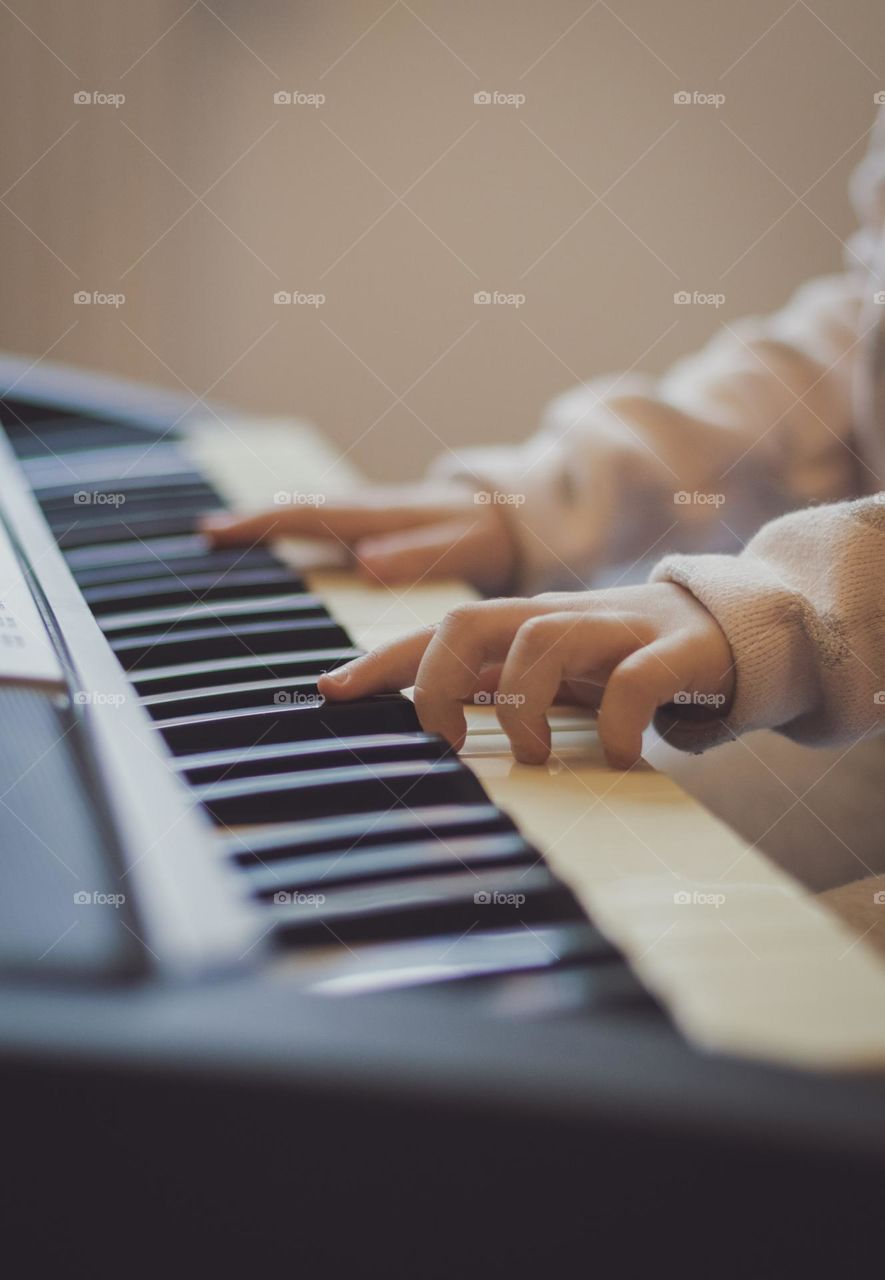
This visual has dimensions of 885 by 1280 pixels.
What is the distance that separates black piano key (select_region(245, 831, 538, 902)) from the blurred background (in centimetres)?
66

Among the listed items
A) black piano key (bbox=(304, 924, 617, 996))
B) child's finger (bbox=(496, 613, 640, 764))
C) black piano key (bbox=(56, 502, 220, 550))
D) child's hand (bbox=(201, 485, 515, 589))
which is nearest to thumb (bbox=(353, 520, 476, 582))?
child's hand (bbox=(201, 485, 515, 589))

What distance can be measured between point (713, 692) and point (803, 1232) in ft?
0.98

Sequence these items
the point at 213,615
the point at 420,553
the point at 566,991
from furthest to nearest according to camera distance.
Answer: the point at 420,553 < the point at 213,615 < the point at 566,991

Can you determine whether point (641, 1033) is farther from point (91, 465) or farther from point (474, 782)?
point (91, 465)

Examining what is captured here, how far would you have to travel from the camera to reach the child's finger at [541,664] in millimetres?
387

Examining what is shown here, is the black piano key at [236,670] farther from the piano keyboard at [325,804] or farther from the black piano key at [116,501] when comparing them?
the black piano key at [116,501]

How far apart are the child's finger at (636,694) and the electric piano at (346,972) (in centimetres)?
1

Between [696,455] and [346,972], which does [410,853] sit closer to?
[346,972]

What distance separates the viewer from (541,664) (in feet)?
1.27

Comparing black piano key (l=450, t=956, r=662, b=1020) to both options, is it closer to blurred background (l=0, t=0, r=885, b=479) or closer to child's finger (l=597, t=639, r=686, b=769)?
child's finger (l=597, t=639, r=686, b=769)

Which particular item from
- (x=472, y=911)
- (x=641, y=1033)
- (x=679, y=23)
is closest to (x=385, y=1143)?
(x=641, y=1033)

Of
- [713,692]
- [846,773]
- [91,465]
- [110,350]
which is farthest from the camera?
[110,350]

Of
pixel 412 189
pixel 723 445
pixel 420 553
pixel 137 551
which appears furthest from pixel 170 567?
pixel 412 189

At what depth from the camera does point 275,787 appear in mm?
345
